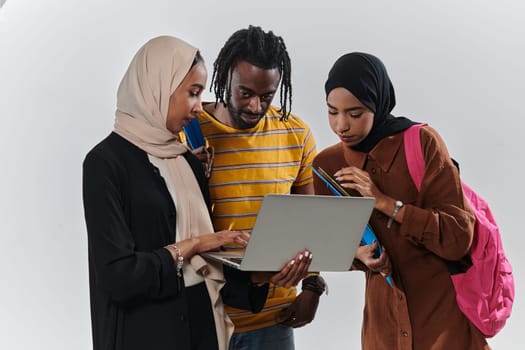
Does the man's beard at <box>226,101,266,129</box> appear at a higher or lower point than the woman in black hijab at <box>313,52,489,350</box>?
higher

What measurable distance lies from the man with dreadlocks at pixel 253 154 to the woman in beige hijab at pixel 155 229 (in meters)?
0.27

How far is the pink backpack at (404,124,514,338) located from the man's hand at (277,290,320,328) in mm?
489

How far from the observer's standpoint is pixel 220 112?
101 inches

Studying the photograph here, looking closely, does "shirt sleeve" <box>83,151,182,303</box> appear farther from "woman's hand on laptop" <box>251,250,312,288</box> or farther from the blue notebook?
the blue notebook

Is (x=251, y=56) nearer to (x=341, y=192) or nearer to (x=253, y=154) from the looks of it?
(x=253, y=154)

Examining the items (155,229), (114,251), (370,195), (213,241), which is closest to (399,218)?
(370,195)

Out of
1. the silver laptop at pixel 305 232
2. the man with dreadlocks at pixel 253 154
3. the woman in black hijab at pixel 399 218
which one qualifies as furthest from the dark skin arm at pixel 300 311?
the silver laptop at pixel 305 232

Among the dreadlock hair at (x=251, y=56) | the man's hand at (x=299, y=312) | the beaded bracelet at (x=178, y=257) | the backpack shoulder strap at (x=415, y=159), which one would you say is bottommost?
the man's hand at (x=299, y=312)

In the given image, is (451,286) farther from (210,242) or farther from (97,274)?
(97,274)

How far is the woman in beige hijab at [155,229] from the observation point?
6.48 feet

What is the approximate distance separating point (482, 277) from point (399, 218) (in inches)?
11.7

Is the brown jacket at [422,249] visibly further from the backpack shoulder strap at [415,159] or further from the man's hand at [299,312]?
the man's hand at [299,312]

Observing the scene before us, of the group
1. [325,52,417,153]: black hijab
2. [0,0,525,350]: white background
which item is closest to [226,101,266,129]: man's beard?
[325,52,417,153]: black hijab

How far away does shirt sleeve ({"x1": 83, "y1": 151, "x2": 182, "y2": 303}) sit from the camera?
1.96m
